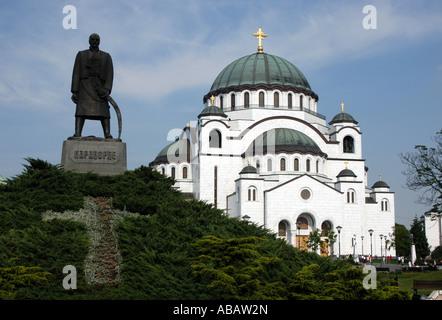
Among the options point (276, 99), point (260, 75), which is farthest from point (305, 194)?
point (260, 75)

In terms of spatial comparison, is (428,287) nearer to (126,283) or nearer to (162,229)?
(162,229)

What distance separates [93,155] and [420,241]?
5144 cm

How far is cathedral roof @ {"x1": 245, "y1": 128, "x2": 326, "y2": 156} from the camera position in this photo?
54.1 meters

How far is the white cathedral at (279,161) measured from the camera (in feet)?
170

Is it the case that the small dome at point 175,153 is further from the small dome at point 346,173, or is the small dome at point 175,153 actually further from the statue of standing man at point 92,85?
the statue of standing man at point 92,85

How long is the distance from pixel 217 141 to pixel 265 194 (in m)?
8.85

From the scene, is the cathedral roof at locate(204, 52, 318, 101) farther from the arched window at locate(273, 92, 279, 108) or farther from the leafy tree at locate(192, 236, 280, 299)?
the leafy tree at locate(192, 236, 280, 299)

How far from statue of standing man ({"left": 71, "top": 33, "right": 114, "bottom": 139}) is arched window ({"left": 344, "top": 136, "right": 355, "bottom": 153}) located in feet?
151

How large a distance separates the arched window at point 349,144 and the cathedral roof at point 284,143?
16.7 ft

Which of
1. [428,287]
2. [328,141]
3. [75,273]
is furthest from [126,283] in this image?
[328,141]

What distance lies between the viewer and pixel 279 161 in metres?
54.0

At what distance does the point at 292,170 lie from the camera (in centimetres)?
5378

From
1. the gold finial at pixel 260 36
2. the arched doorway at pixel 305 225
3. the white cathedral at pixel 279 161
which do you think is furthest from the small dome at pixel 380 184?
the gold finial at pixel 260 36

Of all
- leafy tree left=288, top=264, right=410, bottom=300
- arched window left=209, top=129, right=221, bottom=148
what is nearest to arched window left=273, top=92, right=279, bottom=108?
arched window left=209, top=129, right=221, bottom=148
